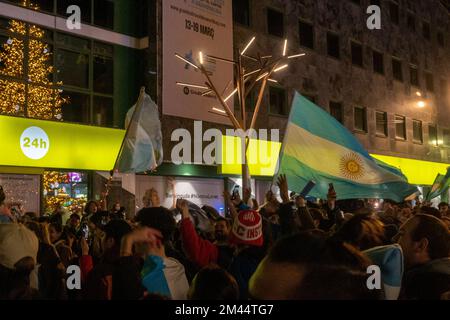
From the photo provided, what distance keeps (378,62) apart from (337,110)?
5552 mm

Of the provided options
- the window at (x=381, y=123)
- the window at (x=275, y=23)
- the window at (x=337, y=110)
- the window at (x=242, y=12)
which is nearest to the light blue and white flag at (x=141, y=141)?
the window at (x=242, y=12)

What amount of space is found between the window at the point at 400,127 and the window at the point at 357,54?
4.23 metres

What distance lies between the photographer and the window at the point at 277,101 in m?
22.3

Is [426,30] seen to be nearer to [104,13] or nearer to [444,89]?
[444,89]

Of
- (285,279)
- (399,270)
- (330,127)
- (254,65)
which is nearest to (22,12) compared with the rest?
(254,65)

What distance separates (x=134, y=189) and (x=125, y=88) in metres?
3.38

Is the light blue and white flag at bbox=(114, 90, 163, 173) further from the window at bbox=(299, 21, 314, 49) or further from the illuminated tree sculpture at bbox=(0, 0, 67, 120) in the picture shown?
the window at bbox=(299, 21, 314, 49)

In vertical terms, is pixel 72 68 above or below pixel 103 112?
above

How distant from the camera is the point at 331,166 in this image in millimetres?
7766

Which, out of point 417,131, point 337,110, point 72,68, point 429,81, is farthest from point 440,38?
point 72,68

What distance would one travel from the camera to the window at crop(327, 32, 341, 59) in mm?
25750

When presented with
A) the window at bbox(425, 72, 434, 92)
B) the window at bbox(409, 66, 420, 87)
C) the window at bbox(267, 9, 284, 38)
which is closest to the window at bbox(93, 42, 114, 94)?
the window at bbox(267, 9, 284, 38)

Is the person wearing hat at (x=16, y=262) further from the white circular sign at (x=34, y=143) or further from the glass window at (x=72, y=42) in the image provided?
the glass window at (x=72, y=42)

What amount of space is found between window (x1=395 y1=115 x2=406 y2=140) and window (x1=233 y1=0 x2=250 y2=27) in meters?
12.4
